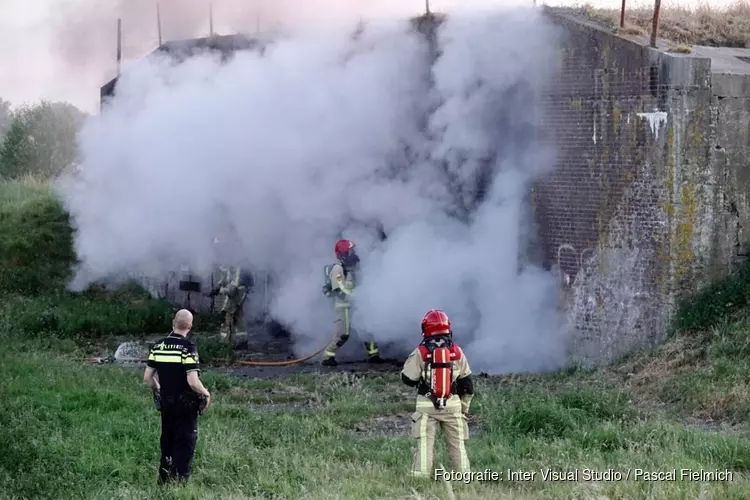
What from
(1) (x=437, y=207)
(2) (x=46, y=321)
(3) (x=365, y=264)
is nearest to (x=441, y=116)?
(1) (x=437, y=207)

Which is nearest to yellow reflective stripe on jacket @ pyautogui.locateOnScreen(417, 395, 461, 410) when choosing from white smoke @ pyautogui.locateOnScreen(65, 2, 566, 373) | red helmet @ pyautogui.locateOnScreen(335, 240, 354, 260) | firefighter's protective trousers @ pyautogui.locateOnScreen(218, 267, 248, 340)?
white smoke @ pyautogui.locateOnScreen(65, 2, 566, 373)

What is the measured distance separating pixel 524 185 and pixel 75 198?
8760 millimetres

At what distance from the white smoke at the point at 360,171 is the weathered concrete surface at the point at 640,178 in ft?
1.49

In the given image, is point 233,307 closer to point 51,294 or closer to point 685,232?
point 51,294

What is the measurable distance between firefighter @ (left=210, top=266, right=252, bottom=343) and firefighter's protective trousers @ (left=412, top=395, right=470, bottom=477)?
788 cm

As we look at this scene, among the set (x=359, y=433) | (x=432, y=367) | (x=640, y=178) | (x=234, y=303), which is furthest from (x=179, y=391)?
(x=234, y=303)

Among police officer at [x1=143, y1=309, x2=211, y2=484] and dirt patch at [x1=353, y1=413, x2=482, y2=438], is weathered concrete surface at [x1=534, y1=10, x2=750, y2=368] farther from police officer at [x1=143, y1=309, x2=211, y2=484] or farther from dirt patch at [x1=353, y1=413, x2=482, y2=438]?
police officer at [x1=143, y1=309, x2=211, y2=484]

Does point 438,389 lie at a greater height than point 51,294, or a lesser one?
greater

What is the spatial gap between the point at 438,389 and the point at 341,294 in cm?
677

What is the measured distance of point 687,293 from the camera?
12.0m

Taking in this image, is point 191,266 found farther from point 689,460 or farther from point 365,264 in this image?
point 689,460

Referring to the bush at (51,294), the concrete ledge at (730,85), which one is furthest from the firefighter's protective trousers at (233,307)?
the concrete ledge at (730,85)

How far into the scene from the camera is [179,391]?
7.74 metres

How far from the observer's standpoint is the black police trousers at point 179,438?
7.76m
